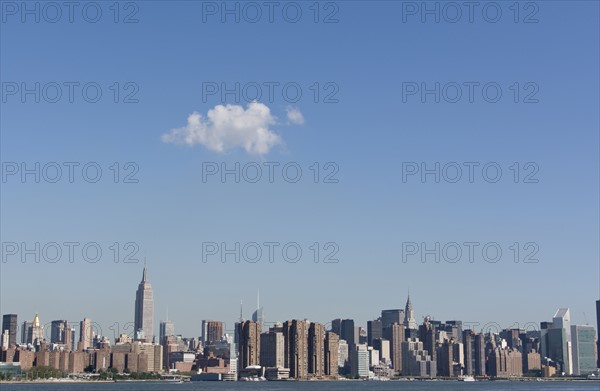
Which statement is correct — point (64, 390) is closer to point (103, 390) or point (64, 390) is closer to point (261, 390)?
point (103, 390)

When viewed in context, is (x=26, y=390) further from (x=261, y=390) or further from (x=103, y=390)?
(x=261, y=390)

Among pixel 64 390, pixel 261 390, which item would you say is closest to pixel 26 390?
pixel 64 390

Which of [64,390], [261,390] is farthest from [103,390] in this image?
[261,390]

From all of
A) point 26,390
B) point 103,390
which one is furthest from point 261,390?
point 26,390

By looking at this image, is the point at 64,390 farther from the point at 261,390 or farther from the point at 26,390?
the point at 261,390
